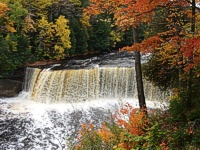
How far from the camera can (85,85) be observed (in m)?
17.9

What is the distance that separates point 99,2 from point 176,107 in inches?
153

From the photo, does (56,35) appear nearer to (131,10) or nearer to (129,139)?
(131,10)

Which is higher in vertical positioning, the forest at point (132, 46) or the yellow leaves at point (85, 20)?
the yellow leaves at point (85, 20)

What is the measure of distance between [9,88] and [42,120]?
17.7 ft

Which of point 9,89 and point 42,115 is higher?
point 9,89

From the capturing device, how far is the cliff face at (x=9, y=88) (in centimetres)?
1827

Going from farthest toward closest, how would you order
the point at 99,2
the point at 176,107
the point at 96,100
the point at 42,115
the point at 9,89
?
the point at 9,89 → the point at 96,100 → the point at 42,115 → the point at 99,2 → the point at 176,107

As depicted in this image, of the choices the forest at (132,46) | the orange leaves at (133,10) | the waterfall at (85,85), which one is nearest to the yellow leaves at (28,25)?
the forest at (132,46)

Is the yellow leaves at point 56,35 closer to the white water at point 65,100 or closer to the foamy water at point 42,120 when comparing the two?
the white water at point 65,100

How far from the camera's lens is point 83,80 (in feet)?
58.7

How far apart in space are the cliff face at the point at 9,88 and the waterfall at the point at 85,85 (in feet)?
3.77

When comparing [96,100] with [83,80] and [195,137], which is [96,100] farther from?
[195,137]

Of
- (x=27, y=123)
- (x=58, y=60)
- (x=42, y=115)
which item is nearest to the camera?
(x=27, y=123)

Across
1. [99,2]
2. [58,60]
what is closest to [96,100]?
[58,60]
